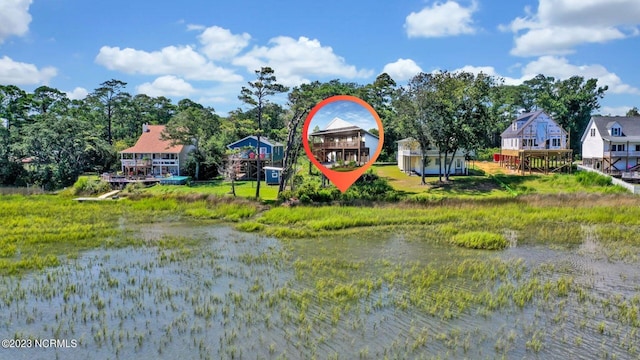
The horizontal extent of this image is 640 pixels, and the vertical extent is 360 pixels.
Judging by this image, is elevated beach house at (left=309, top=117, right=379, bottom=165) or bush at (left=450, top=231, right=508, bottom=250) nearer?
bush at (left=450, top=231, right=508, bottom=250)

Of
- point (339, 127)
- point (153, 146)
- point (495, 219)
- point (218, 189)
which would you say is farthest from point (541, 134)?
point (153, 146)

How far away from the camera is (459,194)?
35031 mm

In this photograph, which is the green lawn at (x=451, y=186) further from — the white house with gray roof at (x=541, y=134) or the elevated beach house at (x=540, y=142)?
the white house with gray roof at (x=541, y=134)

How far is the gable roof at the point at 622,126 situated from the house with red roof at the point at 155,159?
39390 mm

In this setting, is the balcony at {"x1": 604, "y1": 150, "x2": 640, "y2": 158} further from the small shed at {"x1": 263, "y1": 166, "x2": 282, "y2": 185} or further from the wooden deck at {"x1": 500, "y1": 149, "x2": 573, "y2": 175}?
the small shed at {"x1": 263, "y1": 166, "x2": 282, "y2": 185}

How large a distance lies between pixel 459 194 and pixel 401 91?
10.2 m

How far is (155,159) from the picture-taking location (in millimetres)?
47906

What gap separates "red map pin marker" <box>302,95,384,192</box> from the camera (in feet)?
80.5

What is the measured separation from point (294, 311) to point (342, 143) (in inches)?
535

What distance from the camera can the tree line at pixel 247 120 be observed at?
122 feet

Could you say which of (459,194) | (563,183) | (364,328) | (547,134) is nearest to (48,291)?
(364,328)

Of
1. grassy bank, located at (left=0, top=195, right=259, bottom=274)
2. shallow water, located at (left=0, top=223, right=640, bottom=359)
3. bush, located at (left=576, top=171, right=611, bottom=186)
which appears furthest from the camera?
bush, located at (left=576, top=171, right=611, bottom=186)

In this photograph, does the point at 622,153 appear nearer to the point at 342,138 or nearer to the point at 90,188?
the point at 342,138

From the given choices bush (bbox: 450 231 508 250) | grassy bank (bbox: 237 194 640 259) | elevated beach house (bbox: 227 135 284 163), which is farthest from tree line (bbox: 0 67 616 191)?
bush (bbox: 450 231 508 250)
